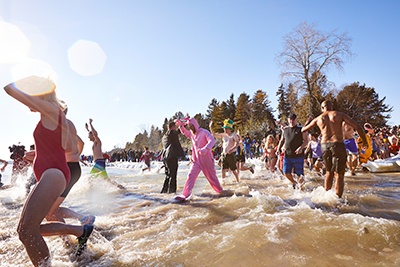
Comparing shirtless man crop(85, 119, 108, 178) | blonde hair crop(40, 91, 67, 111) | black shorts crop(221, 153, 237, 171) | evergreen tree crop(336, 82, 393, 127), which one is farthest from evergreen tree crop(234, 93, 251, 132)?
blonde hair crop(40, 91, 67, 111)

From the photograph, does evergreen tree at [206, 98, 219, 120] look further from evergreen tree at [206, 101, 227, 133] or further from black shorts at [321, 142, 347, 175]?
black shorts at [321, 142, 347, 175]

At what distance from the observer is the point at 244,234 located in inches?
122

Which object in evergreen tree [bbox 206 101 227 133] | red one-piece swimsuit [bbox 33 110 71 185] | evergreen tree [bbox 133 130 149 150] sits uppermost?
evergreen tree [bbox 206 101 227 133]

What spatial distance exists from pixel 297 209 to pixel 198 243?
194cm

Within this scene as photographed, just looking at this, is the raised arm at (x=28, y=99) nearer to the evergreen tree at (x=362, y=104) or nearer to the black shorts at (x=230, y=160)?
the black shorts at (x=230, y=160)

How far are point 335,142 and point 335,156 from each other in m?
0.27

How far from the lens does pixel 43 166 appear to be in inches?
93.3

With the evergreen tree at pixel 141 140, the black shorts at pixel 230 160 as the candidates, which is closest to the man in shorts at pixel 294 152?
the black shorts at pixel 230 160

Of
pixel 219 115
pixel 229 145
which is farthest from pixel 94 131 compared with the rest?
pixel 219 115

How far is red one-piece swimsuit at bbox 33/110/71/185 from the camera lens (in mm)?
2375

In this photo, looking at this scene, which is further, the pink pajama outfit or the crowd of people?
Answer: the pink pajama outfit

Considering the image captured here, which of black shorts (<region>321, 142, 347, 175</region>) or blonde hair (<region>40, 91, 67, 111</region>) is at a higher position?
blonde hair (<region>40, 91, 67, 111</region>)

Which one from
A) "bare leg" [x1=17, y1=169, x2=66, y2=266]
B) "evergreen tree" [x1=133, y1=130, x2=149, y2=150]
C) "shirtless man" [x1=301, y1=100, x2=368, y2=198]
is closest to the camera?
"bare leg" [x1=17, y1=169, x2=66, y2=266]

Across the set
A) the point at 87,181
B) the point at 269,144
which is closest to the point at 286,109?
the point at 269,144
